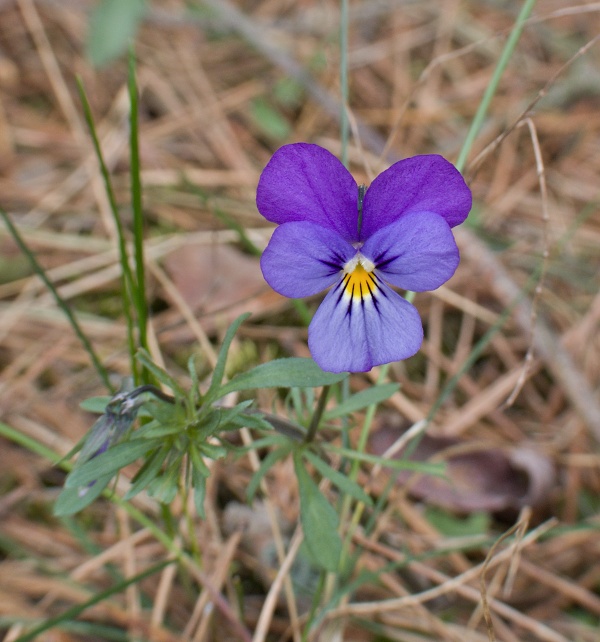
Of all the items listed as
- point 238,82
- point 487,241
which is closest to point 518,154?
point 487,241

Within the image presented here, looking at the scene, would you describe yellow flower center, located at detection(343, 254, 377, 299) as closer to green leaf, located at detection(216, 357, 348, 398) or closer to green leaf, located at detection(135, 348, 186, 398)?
green leaf, located at detection(216, 357, 348, 398)

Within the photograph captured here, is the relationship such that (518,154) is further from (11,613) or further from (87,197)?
(11,613)

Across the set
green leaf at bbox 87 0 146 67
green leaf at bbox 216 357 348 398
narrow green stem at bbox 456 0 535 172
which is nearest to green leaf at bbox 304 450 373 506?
green leaf at bbox 216 357 348 398

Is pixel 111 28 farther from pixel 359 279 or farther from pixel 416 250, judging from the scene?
pixel 416 250

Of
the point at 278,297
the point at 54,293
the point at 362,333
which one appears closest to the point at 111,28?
the point at 278,297

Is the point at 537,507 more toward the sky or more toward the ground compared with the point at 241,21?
more toward the ground

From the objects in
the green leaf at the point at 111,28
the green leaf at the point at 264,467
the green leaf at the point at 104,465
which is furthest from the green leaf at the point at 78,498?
the green leaf at the point at 111,28

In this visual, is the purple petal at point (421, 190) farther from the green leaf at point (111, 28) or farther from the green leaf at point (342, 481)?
the green leaf at point (111, 28)
